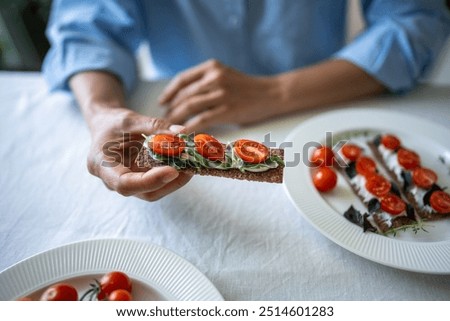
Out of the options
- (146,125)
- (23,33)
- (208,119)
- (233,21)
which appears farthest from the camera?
(23,33)

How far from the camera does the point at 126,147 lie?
0.57 metres

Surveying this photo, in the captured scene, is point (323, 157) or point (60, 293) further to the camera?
point (323, 157)

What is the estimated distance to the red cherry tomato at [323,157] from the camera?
63 cm

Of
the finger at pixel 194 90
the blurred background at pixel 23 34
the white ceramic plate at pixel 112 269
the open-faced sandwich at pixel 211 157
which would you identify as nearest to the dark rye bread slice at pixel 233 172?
the open-faced sandwich at pixel 211 157

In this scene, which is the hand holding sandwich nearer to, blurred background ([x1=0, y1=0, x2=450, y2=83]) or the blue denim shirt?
the blue denim shirt

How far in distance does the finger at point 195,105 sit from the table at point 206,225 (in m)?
0.05

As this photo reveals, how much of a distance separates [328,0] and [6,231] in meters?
0.72

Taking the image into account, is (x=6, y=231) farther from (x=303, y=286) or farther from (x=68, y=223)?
(x=303, y=286)

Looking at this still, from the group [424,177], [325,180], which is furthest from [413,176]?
[325,180]

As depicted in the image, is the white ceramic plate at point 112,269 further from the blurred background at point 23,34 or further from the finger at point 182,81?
the blurred background at point 23,34

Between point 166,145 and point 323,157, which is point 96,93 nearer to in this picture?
point 166,145

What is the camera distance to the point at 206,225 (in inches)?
22.0

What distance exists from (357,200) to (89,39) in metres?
0.57

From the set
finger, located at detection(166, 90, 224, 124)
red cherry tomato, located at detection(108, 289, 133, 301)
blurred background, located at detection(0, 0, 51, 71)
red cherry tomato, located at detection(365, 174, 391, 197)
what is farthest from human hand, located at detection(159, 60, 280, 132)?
blurred background, located at detection(0, 0, 51, 71)
